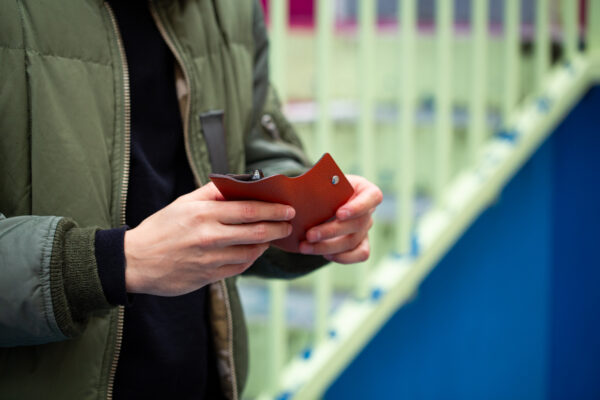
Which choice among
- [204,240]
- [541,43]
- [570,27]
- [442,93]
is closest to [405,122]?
[442,93]

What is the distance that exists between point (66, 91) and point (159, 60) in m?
0.14

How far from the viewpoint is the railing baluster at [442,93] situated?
170 cm

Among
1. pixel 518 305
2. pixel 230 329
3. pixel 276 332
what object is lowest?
pixel 518 305

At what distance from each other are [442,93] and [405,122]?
13 centimetres

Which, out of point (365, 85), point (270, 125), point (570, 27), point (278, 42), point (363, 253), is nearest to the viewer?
point (363, 253)

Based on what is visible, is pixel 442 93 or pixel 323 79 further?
pixel 442 93

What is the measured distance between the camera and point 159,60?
805 millimetres

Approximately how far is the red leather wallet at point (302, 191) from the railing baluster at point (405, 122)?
3.14 ft

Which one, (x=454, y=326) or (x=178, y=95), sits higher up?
(x=178, y=95)

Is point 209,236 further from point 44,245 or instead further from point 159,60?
point 159,60

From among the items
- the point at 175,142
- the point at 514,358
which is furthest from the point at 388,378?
the point at 175,142

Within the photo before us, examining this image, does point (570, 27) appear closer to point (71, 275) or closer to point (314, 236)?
point (314, 236)

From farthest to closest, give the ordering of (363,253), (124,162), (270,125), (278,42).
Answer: (278,42) → (270,125) → (363,253) → (124,162)

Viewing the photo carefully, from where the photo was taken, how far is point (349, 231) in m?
0.79
